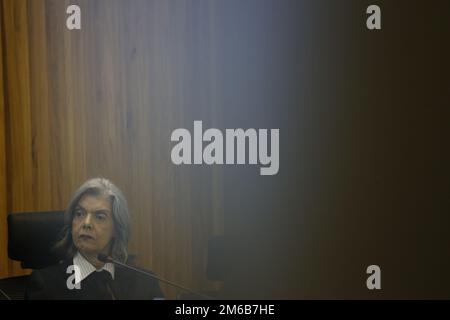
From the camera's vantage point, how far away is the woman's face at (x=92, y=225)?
6.94 ft

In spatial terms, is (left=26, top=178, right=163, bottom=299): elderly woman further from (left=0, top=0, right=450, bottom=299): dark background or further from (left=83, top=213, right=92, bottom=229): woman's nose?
(left=0, top=0, right=450, bottom=299): dark background

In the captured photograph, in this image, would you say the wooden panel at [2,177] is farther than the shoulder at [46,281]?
Yes

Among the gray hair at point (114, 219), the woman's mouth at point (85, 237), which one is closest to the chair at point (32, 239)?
the gray hair at point (114, 219)

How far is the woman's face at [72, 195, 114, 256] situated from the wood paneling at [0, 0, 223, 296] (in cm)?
18

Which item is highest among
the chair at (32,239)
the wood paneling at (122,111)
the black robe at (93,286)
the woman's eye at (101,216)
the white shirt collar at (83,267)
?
the wood paneling at (122,111)

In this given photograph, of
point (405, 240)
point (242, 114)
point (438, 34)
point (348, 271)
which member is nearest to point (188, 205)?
point (242, 114)

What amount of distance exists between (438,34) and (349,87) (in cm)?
38

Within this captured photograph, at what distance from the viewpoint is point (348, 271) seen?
241 cm

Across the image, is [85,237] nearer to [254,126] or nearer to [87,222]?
[87,222]

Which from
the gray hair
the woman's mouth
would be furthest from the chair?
the woman's mouth

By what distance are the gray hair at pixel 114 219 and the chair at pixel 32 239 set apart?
0.13 feet

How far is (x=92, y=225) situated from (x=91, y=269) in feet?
0.52

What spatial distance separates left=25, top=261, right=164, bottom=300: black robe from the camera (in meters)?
2.12

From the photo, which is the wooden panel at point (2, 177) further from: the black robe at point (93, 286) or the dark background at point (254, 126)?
the black robe at point (93, 286)
